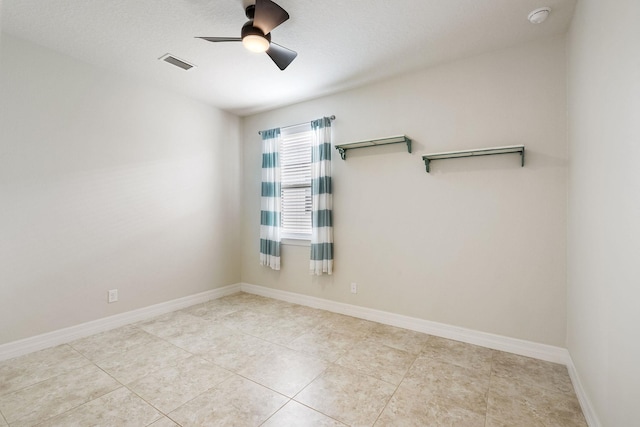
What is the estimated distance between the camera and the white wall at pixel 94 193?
244 cm

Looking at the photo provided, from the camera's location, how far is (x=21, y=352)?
2426 mm

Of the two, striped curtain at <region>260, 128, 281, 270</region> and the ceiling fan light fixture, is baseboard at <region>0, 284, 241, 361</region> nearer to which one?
striped curtain at <region>260, 128, 281, 270</region>

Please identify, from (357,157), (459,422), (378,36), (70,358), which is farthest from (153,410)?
(378,36)

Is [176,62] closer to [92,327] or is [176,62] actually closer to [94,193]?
[94,193]

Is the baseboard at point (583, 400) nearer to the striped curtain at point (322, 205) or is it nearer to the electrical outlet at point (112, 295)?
the striped curtain at point (322, 205)

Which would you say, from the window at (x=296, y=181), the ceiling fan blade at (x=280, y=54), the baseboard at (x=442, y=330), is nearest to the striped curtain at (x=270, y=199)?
the window at (x=296, y=181)

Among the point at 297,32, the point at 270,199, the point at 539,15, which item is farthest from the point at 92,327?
the point at 539,15

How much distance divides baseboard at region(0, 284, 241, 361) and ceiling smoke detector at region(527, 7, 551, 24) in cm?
444

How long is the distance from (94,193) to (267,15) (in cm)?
244

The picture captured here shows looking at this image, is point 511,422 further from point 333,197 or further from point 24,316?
point 24,316

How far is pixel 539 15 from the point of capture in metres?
2.06

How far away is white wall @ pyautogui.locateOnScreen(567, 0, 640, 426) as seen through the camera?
45.7 inches

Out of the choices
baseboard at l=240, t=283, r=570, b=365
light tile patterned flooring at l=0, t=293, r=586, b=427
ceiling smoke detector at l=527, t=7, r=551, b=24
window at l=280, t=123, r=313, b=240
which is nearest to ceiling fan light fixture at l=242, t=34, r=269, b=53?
window at l=280, t=123, r=313, b=240

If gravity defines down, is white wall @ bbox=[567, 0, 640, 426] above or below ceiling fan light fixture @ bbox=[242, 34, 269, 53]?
below
